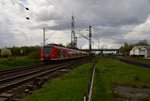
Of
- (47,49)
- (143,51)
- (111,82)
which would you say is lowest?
(111,82)

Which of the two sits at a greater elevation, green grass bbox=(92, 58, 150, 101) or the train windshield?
the train windshield

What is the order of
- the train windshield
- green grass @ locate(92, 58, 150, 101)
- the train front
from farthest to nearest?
the train windshield < the train front < green grass @ locate(92, 58, 150, 101)

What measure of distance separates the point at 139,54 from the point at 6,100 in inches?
4881

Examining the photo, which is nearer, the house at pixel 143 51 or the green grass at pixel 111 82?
the green grass at pixel 111 82

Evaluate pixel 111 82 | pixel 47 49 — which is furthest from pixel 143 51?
pixel 111 82

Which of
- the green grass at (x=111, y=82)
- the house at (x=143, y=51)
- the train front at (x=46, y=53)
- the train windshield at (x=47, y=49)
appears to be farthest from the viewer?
the house at (x=143, y=51)

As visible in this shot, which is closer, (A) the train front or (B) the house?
(A) the train front

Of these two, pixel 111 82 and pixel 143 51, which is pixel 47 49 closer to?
pixel 111 82

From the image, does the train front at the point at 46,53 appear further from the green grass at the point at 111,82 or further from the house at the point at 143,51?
the house at the point at 143,51

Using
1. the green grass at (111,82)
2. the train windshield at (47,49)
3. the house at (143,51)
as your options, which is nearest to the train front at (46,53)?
the train windshield at (47,49)

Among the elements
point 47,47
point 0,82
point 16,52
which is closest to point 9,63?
point 47,47

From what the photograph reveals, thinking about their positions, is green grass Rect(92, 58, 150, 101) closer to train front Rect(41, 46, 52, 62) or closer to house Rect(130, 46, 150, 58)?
train front Rect(41, 46, 52, 62)

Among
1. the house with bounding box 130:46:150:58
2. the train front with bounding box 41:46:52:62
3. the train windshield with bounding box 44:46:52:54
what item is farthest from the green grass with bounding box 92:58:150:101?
the house with bounding box 130:46:150:58

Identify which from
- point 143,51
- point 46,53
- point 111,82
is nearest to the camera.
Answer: point 111,82
